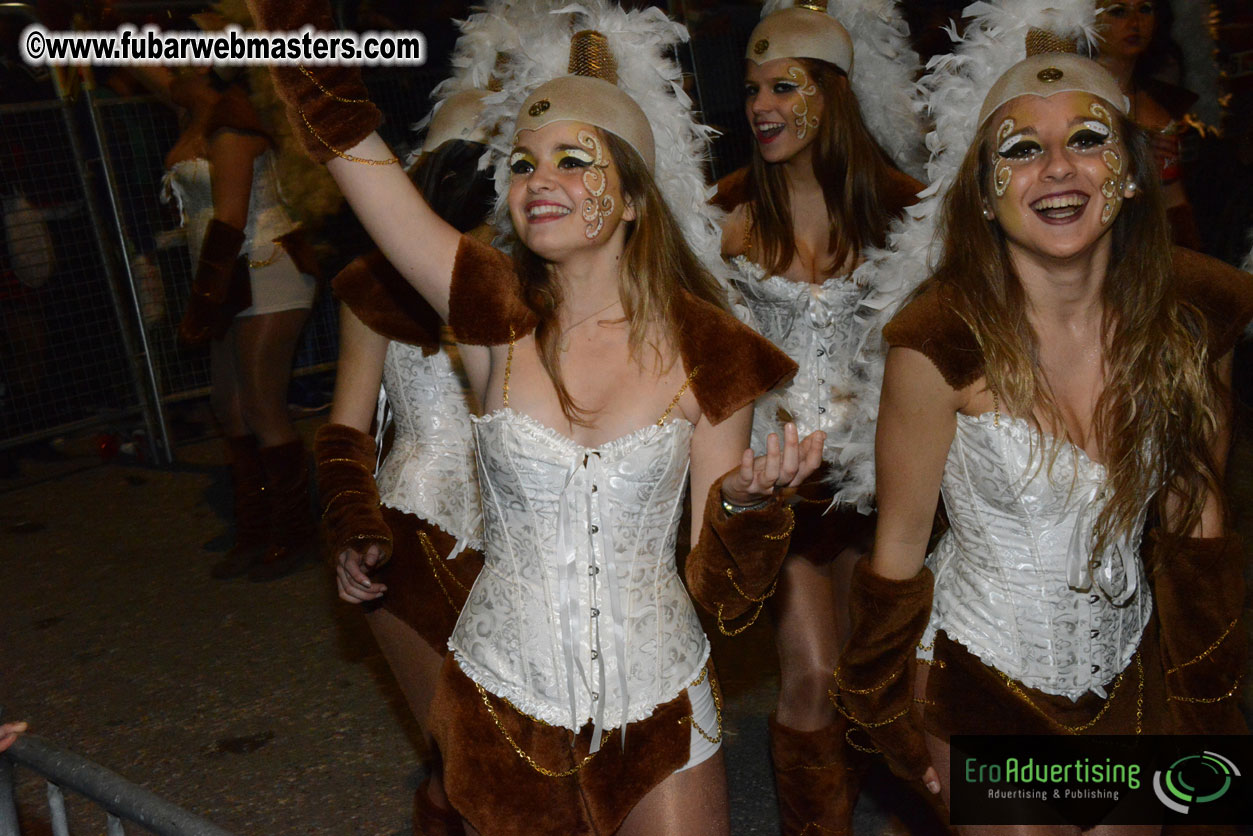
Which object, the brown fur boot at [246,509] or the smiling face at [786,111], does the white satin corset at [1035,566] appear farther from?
the brown fur boot at [246,509]

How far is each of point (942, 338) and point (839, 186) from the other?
1.51 metres

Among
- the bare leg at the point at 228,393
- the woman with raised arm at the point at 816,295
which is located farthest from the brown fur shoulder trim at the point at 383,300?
the bare leg at the point at 228,393

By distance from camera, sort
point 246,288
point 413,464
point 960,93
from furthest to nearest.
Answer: point 246,288
point 413,464
point 960,93

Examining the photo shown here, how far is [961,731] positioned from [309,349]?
269 inches

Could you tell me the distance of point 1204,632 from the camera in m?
2.57

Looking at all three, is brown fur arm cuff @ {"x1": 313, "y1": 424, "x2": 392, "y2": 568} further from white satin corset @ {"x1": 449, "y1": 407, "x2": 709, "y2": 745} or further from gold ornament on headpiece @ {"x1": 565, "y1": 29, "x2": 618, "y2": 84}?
gold ornament on headpiece @ {"x1": 565, "y1": 29, "x2": 618, "y2": 84}

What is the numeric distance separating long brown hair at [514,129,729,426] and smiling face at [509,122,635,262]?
5 cm

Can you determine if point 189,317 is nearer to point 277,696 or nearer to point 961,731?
point 277,696

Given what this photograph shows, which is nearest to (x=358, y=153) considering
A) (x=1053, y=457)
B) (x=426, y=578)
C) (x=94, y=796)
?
(x=426, y=578)

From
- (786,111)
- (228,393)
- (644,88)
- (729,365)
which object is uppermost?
(644,88)

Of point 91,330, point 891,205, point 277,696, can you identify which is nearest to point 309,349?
point 91,330

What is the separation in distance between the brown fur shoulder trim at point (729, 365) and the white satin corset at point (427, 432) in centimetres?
89

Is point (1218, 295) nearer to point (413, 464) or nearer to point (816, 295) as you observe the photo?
point (816, 295)

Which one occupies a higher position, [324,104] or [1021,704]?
[324,104]
